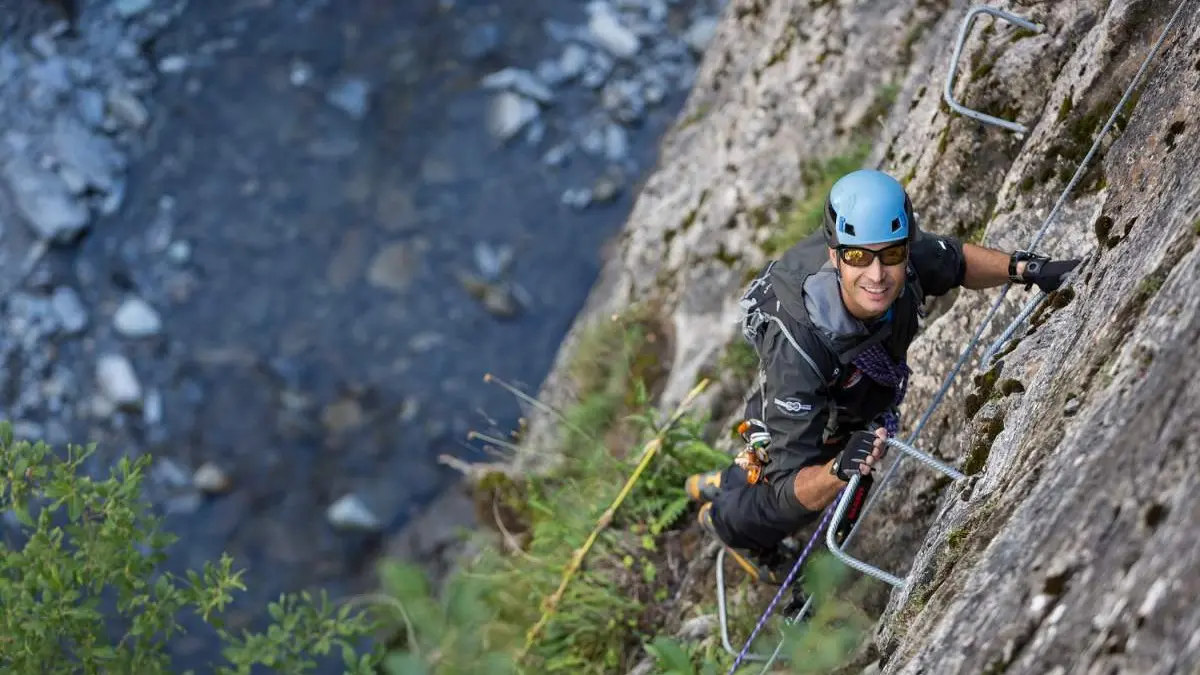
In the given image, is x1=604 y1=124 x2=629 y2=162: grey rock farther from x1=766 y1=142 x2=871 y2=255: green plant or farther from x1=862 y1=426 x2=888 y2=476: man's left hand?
x1=862 y1=426 x2=888 y2=476: man's left hand

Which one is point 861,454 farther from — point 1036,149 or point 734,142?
point 734,142

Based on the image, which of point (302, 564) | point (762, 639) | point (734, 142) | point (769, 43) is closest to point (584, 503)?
point (762, 639)

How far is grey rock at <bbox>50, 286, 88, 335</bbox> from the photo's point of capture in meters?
9.38

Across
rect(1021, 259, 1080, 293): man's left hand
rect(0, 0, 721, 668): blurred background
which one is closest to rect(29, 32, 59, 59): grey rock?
rect(0, 0, 721, 668): blurred background

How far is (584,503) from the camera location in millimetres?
5781

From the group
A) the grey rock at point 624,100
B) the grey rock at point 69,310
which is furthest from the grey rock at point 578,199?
the grey rock at point 69,310

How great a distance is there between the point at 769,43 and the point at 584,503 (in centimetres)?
336

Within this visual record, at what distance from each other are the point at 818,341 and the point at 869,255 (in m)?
0.34

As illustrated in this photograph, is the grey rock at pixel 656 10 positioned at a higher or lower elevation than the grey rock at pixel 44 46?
higher

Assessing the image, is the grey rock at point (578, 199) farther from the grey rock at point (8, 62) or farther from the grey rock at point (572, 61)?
the grey rock at point (8, 62)

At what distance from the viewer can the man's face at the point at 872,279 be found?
3266 millimetres

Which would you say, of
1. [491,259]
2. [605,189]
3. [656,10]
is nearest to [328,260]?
[491,259]

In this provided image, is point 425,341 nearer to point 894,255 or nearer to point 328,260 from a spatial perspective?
point 328,260

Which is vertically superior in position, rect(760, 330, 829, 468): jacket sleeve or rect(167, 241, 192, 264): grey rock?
rect(760, 330, 829, 468): jacket sleeve
